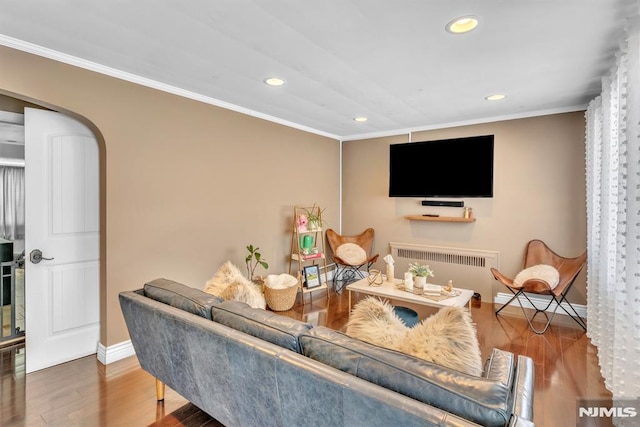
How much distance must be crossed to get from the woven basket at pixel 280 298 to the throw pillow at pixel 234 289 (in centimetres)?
152

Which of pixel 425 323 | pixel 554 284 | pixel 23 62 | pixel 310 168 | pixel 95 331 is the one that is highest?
pixel 23 62

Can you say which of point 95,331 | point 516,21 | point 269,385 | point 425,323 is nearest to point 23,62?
point 95,331

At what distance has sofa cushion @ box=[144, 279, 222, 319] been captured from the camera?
1808 mm

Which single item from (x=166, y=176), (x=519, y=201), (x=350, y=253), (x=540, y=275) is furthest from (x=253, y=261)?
(x=519, y=201)

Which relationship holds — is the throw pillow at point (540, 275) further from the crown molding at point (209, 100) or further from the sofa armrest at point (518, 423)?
the sofa armrest at point (518, 423)

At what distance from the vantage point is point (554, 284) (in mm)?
3545

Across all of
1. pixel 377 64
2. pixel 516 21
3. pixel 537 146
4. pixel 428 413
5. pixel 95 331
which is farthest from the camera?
pixel 537 146

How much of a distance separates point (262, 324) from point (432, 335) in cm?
78

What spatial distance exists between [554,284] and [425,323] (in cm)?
298

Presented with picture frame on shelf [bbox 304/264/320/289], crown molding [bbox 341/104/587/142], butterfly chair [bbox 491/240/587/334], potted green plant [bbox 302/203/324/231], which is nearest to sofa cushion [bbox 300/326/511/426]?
butterfly chair [bbox 491/240/587/334]

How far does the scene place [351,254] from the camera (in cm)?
498

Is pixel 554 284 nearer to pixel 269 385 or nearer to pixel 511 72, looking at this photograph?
pixel 511 72

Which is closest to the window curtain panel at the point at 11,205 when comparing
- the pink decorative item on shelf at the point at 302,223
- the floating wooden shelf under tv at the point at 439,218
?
the pink decorative item on shelf at the point at 302,223

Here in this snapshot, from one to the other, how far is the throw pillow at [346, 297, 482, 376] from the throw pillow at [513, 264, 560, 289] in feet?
9.17
